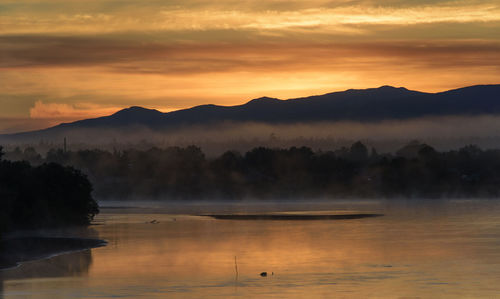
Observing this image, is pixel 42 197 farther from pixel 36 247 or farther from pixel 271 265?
pixel 271 265

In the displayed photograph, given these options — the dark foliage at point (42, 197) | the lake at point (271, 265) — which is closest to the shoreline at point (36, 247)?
the lake at point (271, 265)

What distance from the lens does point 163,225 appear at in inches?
5354

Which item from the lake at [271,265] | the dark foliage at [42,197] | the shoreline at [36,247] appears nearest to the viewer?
the lake at [271,265]

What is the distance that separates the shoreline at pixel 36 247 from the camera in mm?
81000

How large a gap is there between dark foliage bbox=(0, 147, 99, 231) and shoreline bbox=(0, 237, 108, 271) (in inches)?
164

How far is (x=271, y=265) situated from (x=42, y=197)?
51330 mm

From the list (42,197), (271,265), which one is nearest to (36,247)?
(271,265)

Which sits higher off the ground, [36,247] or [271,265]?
[36,247]

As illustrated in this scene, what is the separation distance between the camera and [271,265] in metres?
79.3

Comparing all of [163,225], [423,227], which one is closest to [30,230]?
[163,225]

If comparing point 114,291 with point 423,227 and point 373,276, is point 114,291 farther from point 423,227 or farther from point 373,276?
point 423,227

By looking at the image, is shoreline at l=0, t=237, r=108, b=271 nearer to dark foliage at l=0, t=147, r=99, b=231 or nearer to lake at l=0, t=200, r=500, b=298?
lake at l=0, t=200, r=500, b=298

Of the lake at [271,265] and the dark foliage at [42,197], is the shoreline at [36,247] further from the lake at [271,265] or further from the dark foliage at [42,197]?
the dark foliage at [42,197]

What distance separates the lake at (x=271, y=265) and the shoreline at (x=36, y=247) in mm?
1501
